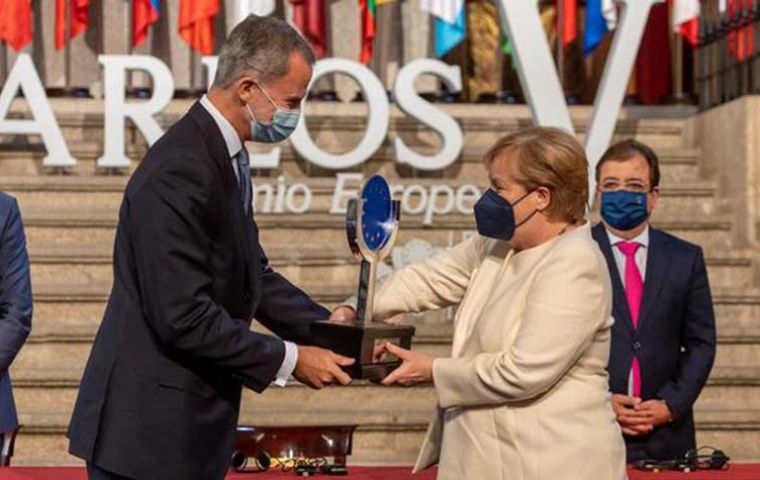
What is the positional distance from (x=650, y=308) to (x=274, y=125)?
6.07 feet

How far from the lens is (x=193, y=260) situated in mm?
3801

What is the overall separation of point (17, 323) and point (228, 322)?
70.1 inches

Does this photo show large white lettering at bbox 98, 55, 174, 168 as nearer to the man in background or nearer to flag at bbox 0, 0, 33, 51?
flag at bbox 0, 0, 33, 51

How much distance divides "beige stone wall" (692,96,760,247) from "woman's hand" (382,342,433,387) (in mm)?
5940

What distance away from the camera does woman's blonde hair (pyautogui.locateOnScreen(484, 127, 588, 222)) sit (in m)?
4.04

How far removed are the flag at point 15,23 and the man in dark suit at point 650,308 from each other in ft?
21.3

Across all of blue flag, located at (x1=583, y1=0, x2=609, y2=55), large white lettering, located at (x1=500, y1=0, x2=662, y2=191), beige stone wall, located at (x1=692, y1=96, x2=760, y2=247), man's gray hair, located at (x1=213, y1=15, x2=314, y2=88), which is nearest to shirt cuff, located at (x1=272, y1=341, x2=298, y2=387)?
man's gray hair, located at (x1=213, y1=15, x2=314, y2=88)

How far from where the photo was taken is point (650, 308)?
554cm

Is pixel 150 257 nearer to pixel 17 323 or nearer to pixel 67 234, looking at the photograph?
pixel 17 323

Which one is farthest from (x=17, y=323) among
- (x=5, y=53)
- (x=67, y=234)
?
(x=5, y=53)

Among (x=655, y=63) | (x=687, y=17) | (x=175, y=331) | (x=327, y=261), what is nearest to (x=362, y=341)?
(x=175, y=331)

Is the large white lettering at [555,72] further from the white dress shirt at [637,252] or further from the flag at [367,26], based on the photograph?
the white dress shirt at [637,252]

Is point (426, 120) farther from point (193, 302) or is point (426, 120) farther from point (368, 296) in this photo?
point (193, 302)

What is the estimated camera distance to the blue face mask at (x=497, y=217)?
404 cm
